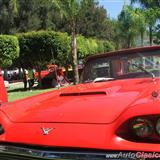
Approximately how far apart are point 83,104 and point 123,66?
5.82 ft

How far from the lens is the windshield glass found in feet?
17.1

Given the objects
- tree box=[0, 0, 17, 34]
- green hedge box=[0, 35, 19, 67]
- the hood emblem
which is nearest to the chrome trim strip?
the hood emblem

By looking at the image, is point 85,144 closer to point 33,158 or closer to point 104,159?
point 104,159

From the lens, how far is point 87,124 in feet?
11.8

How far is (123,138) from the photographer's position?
3375 mm

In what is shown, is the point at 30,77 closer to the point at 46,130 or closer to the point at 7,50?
the point at 7,50

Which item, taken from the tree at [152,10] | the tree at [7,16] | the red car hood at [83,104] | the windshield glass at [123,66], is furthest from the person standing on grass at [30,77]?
the red car hood at [83,104]

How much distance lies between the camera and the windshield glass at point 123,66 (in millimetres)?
5219

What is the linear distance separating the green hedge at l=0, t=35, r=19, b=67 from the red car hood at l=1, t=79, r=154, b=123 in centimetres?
2450

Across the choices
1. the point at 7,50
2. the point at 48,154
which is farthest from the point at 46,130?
the point at 7,50

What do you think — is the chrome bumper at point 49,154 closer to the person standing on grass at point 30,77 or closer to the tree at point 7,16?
the person standing on grass at point 30,77

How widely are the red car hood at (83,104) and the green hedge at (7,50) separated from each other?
24.5 meters

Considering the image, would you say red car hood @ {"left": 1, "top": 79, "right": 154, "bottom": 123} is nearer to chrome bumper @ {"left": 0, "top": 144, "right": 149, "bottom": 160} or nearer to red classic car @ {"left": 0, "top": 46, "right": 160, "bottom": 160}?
red classic car @ {"left": 0, "top": 46, "right": 160, "bottom": 160}

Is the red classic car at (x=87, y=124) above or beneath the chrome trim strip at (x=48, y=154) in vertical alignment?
above
